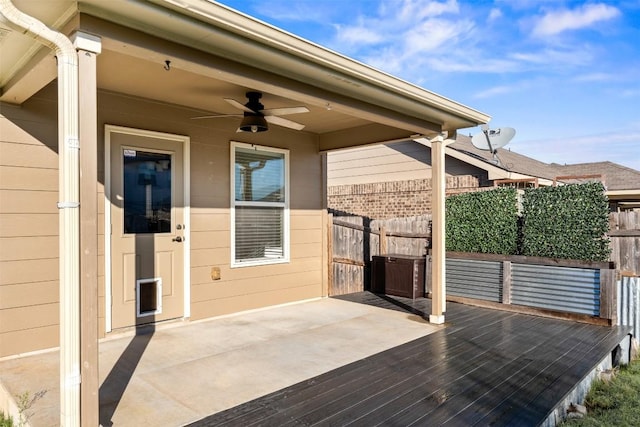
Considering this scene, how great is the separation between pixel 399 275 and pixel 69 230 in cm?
522

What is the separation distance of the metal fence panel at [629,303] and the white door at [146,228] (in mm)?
5248

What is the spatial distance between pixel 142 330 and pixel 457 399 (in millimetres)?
3298

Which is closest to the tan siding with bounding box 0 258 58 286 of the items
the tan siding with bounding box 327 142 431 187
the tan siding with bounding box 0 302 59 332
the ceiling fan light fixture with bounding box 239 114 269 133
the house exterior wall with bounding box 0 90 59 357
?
the house exterior wall with bounding box 0 90 59 357

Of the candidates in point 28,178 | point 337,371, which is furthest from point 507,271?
point 28,178

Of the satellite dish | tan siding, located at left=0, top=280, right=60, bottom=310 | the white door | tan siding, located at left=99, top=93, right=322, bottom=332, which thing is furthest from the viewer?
the satellite dish

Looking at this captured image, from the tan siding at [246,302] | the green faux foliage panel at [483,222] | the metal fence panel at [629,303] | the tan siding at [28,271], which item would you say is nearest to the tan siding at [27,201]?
the tan siding at [28,271]

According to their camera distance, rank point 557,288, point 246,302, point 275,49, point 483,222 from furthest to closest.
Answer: point 483,222 < point 246,302 < point 557,288 < point 275,49

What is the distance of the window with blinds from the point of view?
550cm

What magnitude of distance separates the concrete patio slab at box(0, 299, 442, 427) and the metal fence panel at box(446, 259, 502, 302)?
134 centimetres

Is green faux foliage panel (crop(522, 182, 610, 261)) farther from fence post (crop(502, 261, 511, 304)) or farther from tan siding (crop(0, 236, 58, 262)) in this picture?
tan siding (crop(0, 236, 58, 262))

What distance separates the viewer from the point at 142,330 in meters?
4.56

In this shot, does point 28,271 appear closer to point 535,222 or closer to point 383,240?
point 383,240

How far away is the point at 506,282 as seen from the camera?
586cm

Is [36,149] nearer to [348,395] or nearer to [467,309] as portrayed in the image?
[348,395]
